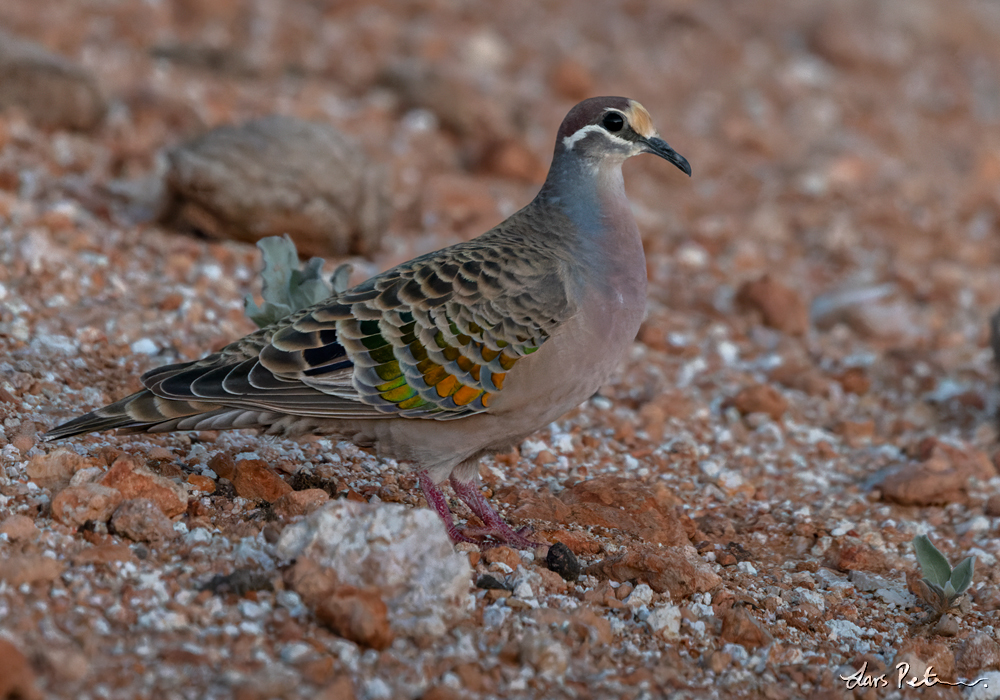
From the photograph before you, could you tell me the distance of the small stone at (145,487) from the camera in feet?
13.3

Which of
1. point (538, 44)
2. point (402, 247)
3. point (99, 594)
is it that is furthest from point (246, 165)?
point (538, 44)

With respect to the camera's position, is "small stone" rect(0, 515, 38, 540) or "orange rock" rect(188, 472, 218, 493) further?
"orange rock" rect(188, 472, 218, 493)

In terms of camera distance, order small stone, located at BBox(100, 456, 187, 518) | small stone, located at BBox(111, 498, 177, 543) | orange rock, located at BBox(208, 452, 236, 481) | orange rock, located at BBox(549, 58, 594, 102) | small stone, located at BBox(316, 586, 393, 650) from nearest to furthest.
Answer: small stone, located at BBox(316, 586, 393, 650)
small stone, located at BBox(111, 498, 177, 543)
small stone, located at BBox(100, 456, 187, 518)
orange rock, located at BBox(208, 452, 236, 481)
orange rock, located at BBox(549, 58, 594, 102)

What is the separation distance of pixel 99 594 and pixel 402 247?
4632 mm

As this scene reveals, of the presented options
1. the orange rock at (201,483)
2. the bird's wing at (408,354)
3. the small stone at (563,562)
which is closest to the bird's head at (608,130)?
the bird's wing at (408,354)

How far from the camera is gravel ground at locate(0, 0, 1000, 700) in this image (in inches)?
139

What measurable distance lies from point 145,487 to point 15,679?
1230 mm

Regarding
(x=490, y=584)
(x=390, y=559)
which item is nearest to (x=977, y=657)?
(x=490, y=584)

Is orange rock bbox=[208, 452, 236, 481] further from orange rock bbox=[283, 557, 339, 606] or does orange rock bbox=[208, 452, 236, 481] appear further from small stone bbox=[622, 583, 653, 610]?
small stone bbox=[622, 583, 653, 610]

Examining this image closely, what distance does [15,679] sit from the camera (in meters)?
2.93

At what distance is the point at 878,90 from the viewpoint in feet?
42.1

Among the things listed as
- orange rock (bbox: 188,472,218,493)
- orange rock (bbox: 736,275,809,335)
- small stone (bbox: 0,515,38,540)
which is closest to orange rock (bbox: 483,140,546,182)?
orange rock (bbox: 736,275,809,335)

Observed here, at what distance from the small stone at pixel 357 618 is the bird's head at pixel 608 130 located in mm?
2417

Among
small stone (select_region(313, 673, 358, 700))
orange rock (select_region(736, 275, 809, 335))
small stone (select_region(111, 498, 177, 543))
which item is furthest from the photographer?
orange rock (select_region(736, 275, 809, 335))
